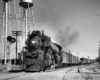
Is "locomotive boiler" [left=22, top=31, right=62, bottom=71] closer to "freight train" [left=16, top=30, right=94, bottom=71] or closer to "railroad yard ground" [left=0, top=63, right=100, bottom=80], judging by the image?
"freight train" [left=16, top=30, right=94, bottom=71]

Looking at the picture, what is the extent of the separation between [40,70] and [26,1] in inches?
1361

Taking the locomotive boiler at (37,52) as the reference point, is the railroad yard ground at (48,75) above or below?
below

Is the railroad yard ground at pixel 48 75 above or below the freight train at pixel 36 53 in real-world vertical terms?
below

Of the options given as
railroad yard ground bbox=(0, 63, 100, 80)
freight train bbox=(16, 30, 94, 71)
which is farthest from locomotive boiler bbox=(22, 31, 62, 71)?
railroad yard ground bbox=(0, 63, 100, 80)

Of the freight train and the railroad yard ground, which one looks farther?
the freight train

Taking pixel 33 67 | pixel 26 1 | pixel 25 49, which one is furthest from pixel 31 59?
pixel 26 1

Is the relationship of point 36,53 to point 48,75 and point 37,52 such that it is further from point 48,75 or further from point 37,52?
point 48,75

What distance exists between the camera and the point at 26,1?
5084cm

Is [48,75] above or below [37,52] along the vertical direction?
below

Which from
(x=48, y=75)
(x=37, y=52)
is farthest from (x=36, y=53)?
(x=48, y=75)

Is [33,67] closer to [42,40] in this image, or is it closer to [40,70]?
[40,70]

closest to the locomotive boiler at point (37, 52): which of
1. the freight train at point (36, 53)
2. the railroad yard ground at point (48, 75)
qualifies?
Answer: the freight train at point (36, 53)

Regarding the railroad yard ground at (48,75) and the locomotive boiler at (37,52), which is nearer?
the railroad yard ground at (48,75)

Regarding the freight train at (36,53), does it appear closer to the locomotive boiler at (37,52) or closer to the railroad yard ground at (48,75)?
the locomotive boiler at (37,52)
